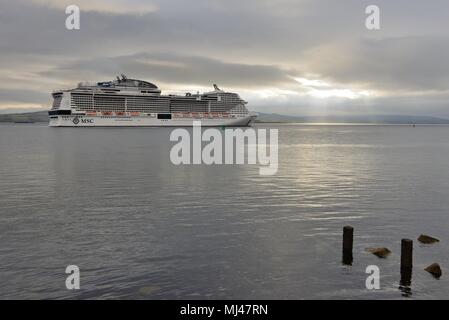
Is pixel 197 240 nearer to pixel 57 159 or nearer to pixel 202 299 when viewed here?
pixel 202 299

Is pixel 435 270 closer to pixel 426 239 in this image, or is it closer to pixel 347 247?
pixel 347 247

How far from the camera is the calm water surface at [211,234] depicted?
12492mm

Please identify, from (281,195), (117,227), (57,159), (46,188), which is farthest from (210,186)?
(57,159)

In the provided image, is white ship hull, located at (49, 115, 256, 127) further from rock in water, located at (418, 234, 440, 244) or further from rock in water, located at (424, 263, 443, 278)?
rock in water, located at (424, 263, 443, 278)

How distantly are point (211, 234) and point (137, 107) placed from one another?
14908 centimetres

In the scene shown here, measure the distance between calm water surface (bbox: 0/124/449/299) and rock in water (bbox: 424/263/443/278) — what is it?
0.60 ft

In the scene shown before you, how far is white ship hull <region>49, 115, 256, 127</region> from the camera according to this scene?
156875 millimetres

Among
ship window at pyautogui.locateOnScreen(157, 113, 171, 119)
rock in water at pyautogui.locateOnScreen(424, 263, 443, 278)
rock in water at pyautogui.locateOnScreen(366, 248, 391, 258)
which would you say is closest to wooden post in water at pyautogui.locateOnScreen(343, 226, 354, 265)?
rock in water at pyautogui.locateOnScreen(366, 248, 391, 258)

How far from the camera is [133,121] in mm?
163250

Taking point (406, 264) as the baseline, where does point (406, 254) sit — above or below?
above

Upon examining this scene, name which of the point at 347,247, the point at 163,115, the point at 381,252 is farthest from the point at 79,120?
the point at 347,247
